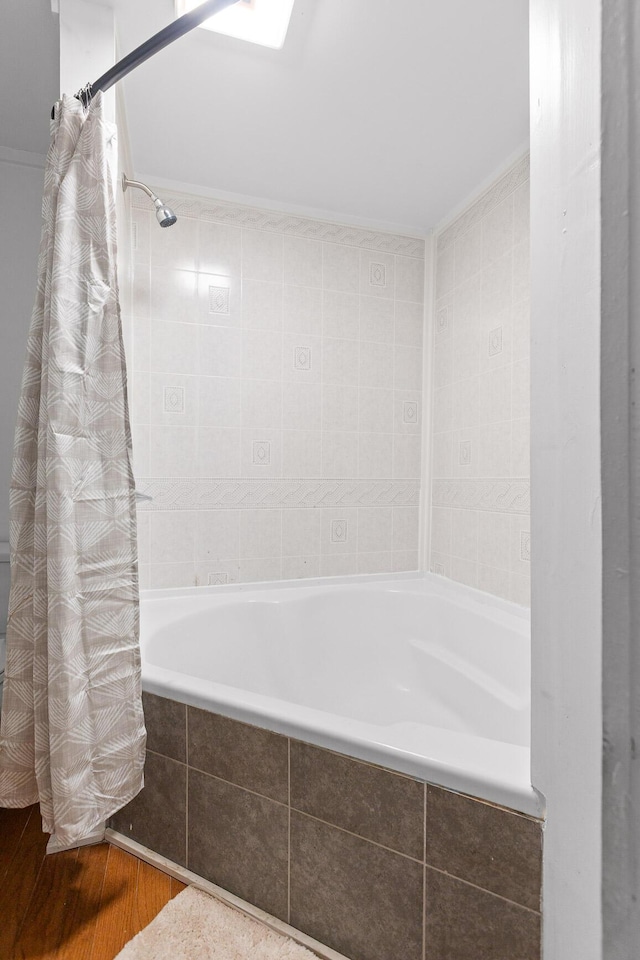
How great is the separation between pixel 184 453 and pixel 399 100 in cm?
143

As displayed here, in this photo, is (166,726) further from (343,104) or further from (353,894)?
(343,104)

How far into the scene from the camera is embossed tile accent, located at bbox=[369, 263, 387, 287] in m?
2.29

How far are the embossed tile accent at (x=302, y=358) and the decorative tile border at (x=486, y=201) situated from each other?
0.79 metres

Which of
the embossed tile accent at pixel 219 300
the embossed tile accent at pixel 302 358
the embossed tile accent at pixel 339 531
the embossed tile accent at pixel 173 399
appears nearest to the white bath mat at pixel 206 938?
the embossed tile accent at pixel 339 531

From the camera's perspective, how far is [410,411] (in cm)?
237

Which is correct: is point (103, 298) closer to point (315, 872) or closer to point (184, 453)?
point (184, 453)

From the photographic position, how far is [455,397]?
2.17m

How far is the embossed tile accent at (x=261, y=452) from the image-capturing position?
213 cm

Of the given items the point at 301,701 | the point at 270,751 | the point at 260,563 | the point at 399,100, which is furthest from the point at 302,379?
the point at 270,751

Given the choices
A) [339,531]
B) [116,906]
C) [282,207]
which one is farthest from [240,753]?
[282,207]

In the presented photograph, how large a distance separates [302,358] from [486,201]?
96 centimetres

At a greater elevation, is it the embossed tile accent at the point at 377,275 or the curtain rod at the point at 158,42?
the embossed tile accent at the point at 377,275

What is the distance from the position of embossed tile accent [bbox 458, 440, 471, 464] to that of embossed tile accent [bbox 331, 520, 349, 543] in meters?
0.57

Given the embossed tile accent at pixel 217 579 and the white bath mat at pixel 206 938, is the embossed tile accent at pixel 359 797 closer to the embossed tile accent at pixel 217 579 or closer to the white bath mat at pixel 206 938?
the white bath mat at pixel 206 938
